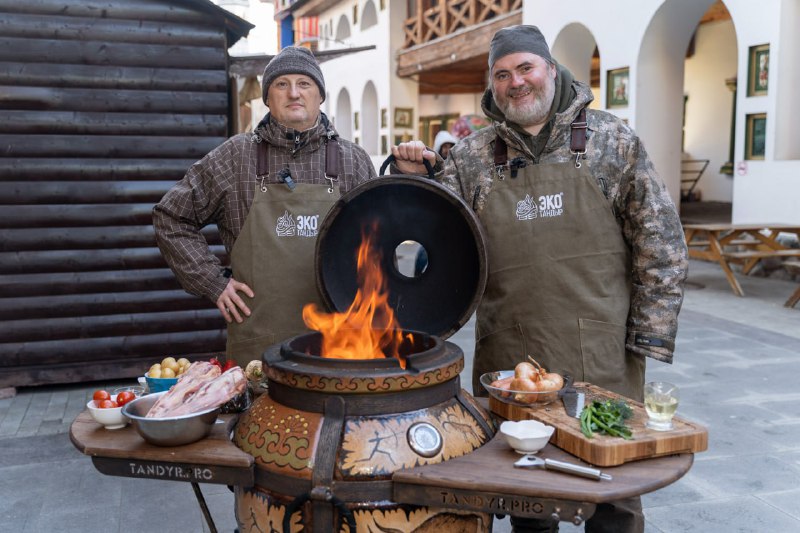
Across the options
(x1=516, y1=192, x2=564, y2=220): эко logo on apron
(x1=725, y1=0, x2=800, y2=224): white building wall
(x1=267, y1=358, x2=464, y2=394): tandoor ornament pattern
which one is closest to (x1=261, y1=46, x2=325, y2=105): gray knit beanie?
(x1=516, y1=192, x2=564, y2=220): эко logo on apron

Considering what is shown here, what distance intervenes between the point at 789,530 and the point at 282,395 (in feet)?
7.94

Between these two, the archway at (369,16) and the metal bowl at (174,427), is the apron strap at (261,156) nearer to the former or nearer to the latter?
the metal bowl at (174,427)

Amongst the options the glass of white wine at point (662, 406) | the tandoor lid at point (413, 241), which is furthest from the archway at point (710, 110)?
the glass of white wine at point (662, 406)

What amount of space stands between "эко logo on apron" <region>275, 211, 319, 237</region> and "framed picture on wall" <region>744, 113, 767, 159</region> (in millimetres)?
8208

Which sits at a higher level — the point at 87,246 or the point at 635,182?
the point at 635,182

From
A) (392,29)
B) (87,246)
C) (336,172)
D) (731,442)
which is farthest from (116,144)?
(392,29)

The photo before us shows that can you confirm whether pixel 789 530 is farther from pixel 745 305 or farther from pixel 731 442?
pixel 745 305

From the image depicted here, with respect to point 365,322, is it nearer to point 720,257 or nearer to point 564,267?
point 564,267

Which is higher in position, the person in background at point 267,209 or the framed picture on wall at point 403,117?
the framed picture on wall at point 403,117

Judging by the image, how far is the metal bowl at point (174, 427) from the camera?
79.7 inches

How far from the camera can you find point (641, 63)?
1085 cm

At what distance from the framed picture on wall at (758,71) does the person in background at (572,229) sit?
25.4ft

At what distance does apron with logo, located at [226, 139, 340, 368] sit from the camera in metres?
2.98

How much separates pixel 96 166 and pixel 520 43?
157 inches
